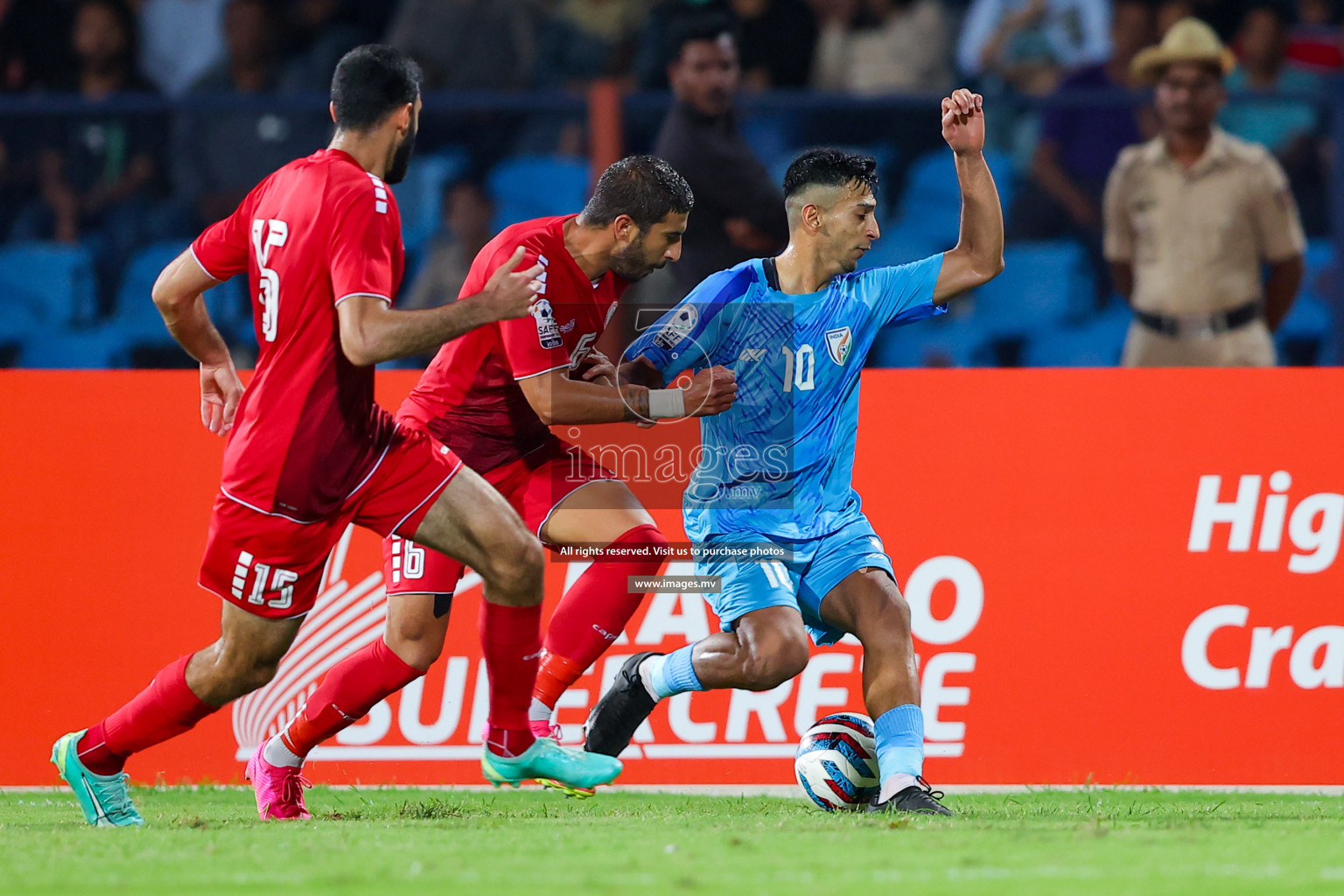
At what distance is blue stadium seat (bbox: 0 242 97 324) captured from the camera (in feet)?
29.5

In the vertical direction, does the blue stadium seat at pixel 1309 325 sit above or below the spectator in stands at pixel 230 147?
below

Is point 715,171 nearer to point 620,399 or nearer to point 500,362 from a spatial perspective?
point 500,362

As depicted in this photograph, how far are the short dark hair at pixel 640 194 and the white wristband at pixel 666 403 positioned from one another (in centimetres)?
59

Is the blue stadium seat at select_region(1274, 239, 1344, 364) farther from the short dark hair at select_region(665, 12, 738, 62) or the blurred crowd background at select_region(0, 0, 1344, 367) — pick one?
the short dark hair at select_region(665, 12, 738, 62)

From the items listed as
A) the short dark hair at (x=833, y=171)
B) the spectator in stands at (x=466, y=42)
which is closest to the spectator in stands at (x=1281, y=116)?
the short dark hair at (x=833, y=171)

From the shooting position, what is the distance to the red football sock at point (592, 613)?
6.00 metres

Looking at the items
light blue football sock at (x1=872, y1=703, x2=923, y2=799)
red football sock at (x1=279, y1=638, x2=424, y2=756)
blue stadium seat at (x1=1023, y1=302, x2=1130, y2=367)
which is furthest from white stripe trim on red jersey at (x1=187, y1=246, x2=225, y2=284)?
blue stadium seat at (x1=1023, y1=302, x2=1130, y2=367)

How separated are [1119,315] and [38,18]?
7098 mm

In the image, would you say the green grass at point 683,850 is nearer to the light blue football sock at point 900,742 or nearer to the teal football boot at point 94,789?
the teal football boot at point 94,789

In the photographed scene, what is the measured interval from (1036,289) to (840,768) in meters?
4.32

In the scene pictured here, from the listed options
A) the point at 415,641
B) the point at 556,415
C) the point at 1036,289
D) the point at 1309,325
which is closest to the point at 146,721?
the point at 415,641

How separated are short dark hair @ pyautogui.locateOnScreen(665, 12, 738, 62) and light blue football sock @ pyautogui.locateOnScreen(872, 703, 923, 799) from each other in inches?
164

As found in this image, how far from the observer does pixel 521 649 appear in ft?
18.3

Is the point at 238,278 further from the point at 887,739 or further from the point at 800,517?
the point at 887,739
